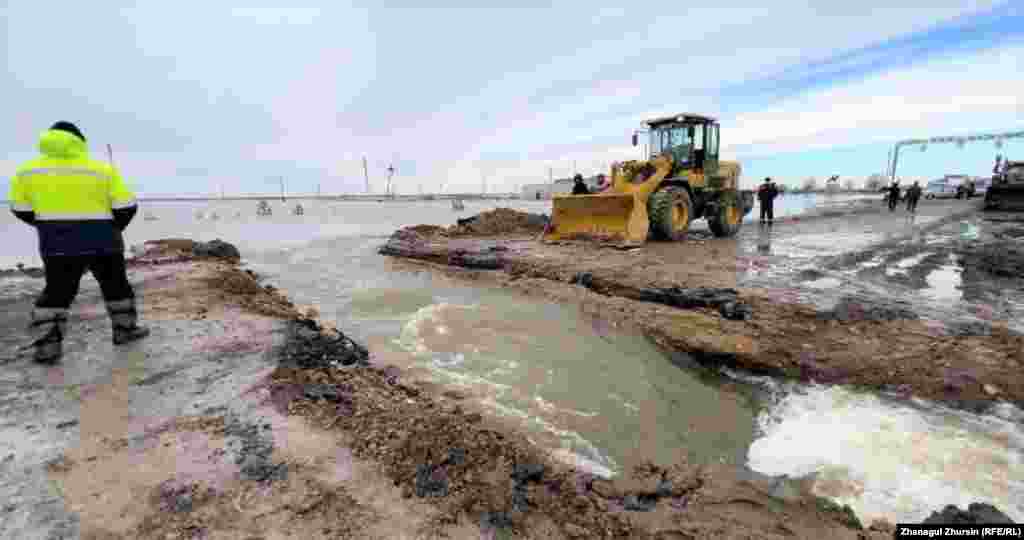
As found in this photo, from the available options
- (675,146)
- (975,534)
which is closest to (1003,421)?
(975,534)

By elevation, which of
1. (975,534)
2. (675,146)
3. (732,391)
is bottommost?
(732,391)

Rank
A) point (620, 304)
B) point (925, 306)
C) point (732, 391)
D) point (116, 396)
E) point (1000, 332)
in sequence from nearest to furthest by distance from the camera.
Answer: point (116, 396), point (732, 391), point (1000, 332), point (925, 306), point (620, 304)

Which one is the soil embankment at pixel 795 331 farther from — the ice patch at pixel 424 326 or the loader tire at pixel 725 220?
the loader tire at pixel 725 220

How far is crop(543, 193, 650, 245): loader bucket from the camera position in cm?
1071

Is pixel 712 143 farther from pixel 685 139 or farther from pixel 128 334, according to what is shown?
pixel 128 334

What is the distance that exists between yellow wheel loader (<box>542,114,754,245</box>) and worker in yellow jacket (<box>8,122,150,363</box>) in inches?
345

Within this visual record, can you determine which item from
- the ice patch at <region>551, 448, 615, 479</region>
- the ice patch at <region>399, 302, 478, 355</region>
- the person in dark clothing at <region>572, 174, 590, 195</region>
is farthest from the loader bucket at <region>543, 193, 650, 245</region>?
the ice patch at <region>551, 448, 615, 479</region>

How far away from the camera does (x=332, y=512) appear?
1868 mm

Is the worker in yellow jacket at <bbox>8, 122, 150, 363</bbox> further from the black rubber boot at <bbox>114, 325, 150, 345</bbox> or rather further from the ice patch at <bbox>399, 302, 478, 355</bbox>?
the ice patch at <bbox>399, 302, 478, 355</bbox>

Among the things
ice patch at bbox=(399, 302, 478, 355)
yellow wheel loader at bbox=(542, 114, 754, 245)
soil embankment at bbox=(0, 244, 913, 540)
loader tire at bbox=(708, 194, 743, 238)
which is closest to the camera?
soil embankment at bbox=(0, 244, 913, 540)

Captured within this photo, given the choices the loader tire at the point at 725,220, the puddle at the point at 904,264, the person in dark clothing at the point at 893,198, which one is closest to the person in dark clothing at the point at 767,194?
the loader tire at the point at 725,220

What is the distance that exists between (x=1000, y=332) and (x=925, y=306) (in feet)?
3.26

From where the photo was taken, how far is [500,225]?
16000 mm

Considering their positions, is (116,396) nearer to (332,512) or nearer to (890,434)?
(332,512)
